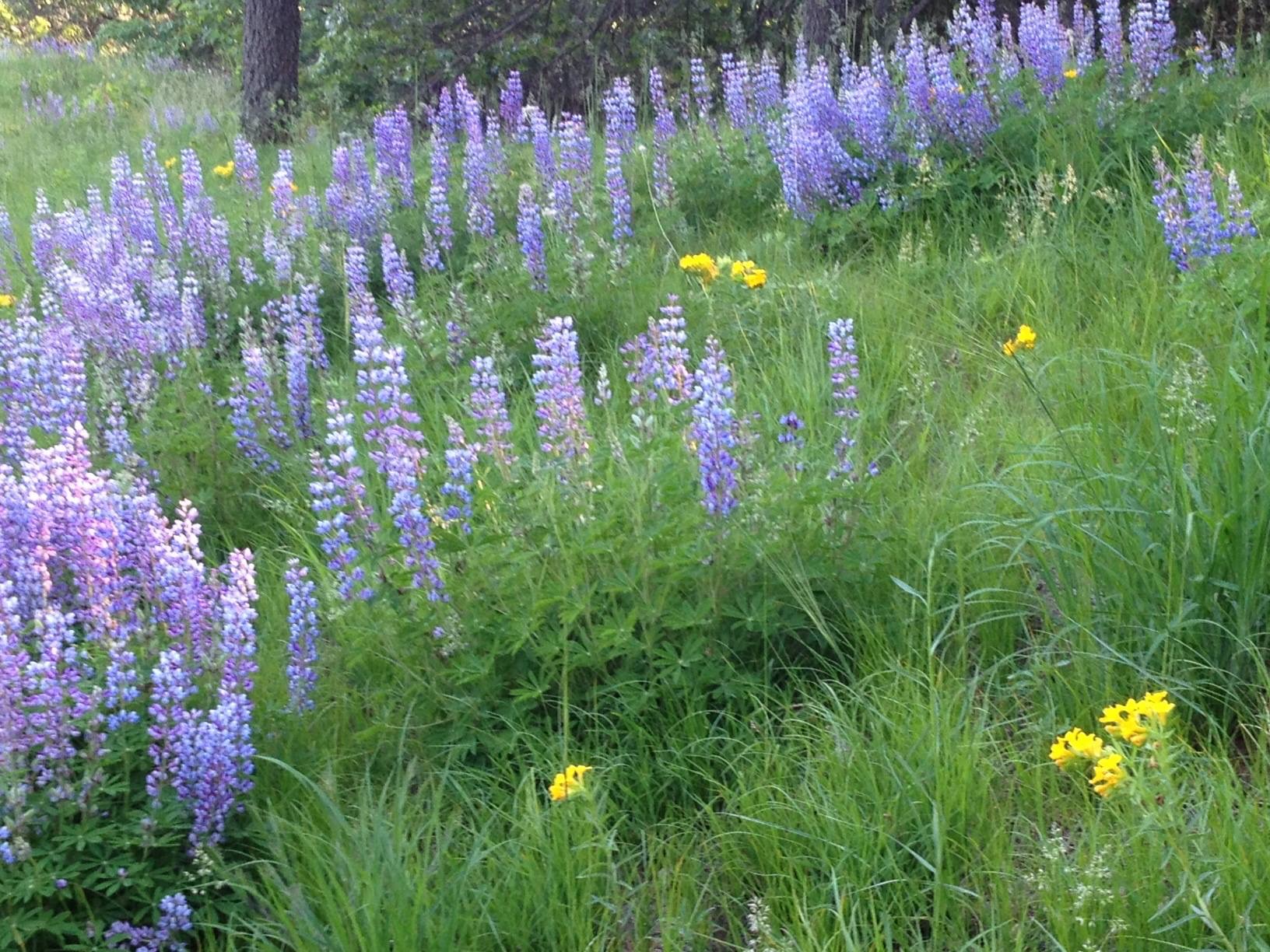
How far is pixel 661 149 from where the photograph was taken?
6074mm

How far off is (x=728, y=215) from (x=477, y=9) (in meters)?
5.28

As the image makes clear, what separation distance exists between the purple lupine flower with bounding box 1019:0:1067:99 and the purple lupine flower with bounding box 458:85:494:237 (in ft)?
8.08

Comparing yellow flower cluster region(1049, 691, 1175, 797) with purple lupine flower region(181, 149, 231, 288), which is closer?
yellow flower cluster region(1049, 691, 1175, 797)

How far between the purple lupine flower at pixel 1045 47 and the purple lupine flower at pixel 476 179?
2.46m

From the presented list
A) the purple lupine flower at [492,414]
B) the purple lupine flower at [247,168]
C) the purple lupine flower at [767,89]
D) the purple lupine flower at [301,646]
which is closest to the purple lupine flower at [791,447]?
the purple lupine flower at [492,414]

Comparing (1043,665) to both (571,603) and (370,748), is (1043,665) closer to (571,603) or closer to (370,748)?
(571,603)

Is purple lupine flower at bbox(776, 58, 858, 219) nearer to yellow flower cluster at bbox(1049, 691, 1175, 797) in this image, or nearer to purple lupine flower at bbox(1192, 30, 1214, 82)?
purple lupine flower at bbox(1192, 30, 1214, 82)

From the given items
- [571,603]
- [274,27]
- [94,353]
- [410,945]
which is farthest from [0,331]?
[274,27]

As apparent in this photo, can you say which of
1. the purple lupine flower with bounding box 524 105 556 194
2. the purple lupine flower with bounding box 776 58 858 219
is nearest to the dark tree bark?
the purple lupine flower with bounding box 524 105 556 194

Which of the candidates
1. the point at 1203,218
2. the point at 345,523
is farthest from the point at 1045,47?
the point at 345,523

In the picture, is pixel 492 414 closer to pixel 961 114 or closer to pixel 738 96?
pixel 961 114

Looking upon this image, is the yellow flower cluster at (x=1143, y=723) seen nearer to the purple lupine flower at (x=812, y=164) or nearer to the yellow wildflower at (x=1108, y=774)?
the yellow wildflower at (x=1108, y=774)

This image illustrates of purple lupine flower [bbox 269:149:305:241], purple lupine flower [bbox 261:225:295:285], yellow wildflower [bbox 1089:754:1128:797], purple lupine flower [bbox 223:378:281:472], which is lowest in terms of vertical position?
purple lupine flower [bbox 223:378:281:472]

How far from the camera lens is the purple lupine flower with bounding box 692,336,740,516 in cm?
287
